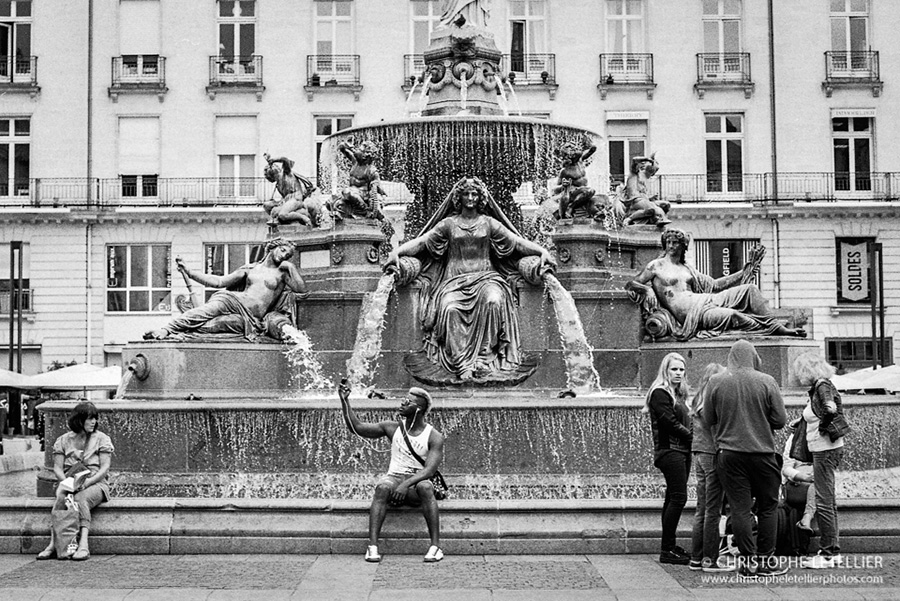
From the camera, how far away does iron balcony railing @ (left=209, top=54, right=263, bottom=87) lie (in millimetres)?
44688

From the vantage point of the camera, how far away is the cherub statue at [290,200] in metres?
19.0

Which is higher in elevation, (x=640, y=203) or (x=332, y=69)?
(x=332, y=69)

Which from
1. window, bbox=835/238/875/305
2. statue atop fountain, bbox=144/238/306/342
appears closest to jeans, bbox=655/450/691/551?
statue atop fountain, bbox=144/238/306/342

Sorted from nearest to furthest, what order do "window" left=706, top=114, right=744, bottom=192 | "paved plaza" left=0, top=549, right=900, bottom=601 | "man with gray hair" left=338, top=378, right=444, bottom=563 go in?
1. "paved plaza" left=0, top=549, right=900, bottom=601
2. "man with gray hair" left=338, top=378, right=444, bottom=563
3. "window" left=706, top=114, right=744, bottom=192

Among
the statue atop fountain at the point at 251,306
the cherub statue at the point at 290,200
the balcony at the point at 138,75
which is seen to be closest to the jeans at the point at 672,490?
the statue atop fountain at the point at 251,306

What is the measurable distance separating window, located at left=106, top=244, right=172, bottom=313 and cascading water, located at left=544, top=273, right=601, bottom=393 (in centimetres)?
2934

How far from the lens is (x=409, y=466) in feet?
36.8

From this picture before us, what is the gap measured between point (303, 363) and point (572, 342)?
3.19m

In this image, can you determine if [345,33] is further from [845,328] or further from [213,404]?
[213,404]

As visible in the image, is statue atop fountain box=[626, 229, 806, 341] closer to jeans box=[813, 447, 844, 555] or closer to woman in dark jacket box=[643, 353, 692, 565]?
jeans box=[813, 447, 844, 555]

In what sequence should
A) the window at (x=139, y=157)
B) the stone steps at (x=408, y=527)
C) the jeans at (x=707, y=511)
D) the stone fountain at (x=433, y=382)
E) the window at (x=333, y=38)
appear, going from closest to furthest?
the jeans at (x=707, y=511) → the stone steps at (x=408, y=527) → the stone fountain at (x=433, y=382) → the window at (x=333, y=38) → the window at (x=139, y=157)

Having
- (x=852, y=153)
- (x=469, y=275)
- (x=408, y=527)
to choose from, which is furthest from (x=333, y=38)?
(x=408, y=527)

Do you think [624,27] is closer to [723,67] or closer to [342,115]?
[723,67]

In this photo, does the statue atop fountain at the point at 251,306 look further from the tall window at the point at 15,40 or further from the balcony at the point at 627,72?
the tall window at the point at 15,40
